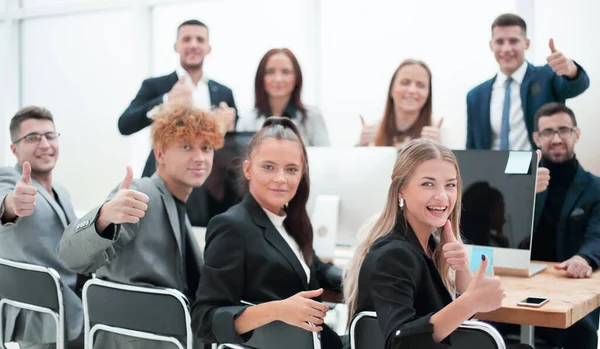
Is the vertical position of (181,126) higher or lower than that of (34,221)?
higher

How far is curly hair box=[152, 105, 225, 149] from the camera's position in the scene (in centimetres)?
247

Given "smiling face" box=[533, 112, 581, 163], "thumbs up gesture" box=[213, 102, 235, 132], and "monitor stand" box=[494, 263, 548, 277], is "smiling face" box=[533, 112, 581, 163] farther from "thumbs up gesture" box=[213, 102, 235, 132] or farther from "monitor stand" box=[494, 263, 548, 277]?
"thumbs up gesture" box=[213, 102, 235, 132]

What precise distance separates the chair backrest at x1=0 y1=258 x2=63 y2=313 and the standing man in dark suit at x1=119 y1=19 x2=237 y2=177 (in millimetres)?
1783

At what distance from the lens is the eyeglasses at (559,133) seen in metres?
3.18

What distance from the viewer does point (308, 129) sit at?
3820mm

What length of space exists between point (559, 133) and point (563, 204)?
0.33 m

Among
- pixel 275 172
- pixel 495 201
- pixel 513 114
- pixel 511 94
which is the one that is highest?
pixel 511 94

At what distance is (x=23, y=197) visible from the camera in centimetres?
249

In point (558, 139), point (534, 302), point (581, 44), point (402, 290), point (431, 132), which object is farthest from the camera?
point (581, 44)

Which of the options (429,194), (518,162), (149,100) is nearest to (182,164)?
(429,194)

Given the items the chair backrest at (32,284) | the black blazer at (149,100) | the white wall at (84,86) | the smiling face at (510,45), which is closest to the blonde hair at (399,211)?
the chair backrest at (32,284)

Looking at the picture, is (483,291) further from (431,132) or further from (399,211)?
(431,132)

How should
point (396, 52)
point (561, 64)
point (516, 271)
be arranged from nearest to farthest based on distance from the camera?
point (516, 271), point (561, 64), point (396, 52)

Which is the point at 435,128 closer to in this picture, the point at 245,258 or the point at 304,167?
the point at 304,167
